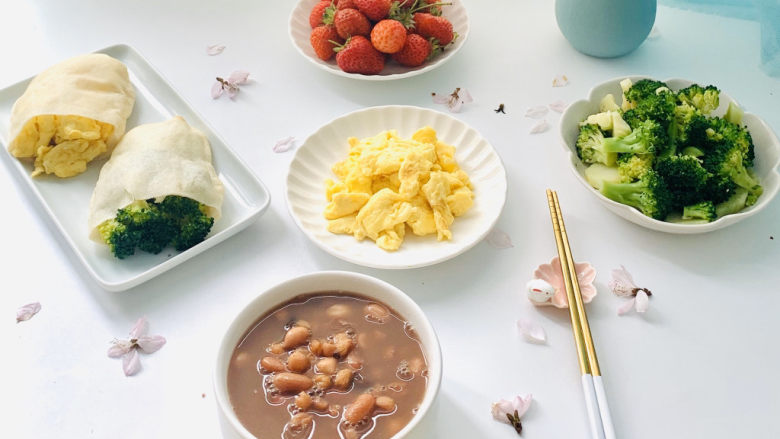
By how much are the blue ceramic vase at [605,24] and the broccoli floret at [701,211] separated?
712 mm

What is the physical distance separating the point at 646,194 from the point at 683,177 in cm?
9

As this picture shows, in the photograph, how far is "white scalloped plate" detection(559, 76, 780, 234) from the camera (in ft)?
5.33

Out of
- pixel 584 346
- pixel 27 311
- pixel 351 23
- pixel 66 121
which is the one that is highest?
pixel 351 23

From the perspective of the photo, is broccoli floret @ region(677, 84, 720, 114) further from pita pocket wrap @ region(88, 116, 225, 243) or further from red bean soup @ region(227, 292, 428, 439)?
pita pocket wrap @ region(88, 116, 225, 243)

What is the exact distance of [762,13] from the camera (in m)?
2.31

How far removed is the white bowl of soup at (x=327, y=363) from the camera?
113 cm

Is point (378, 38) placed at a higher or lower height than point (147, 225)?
higher


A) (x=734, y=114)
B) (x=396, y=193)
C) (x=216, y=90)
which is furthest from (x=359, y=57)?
(x=734, y=114)

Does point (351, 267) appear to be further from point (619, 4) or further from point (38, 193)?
point (619, 4)

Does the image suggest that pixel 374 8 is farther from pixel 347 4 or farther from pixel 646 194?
pixel 646 194

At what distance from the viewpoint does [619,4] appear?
207cm

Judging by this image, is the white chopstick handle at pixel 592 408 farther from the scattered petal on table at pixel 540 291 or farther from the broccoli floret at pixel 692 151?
the broccoli floret at pixel 692 151

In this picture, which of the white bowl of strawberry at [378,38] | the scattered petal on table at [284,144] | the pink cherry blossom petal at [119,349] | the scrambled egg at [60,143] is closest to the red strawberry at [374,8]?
the white bowl of strawberry at [378,38]

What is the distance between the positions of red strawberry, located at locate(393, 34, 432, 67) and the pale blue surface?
0.96 meters
